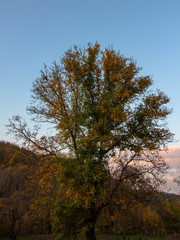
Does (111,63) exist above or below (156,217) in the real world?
above

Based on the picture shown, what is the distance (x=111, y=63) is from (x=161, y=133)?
6611 millimetres

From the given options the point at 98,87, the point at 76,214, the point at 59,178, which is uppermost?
the point at 98,87

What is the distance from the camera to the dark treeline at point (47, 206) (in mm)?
14375

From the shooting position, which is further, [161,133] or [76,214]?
[161,133]

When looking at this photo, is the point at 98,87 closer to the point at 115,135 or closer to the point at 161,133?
the point at 115,135

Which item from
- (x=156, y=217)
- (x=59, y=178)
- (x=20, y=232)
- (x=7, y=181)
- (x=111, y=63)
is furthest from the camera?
(x=7, y=181)

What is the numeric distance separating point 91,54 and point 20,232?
98.9 feet

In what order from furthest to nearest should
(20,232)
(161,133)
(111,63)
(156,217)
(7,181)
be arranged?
(7,181), (156,217), (20,232), (111,63), (161,133)

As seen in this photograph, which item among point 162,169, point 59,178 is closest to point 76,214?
point 59,178

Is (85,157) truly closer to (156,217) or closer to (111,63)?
(111,63)

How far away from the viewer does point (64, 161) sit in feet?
41.4

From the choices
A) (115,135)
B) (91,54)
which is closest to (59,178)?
(115,135)

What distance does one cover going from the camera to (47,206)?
1562 cm

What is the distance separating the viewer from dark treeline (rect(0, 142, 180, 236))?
14.4 metres
